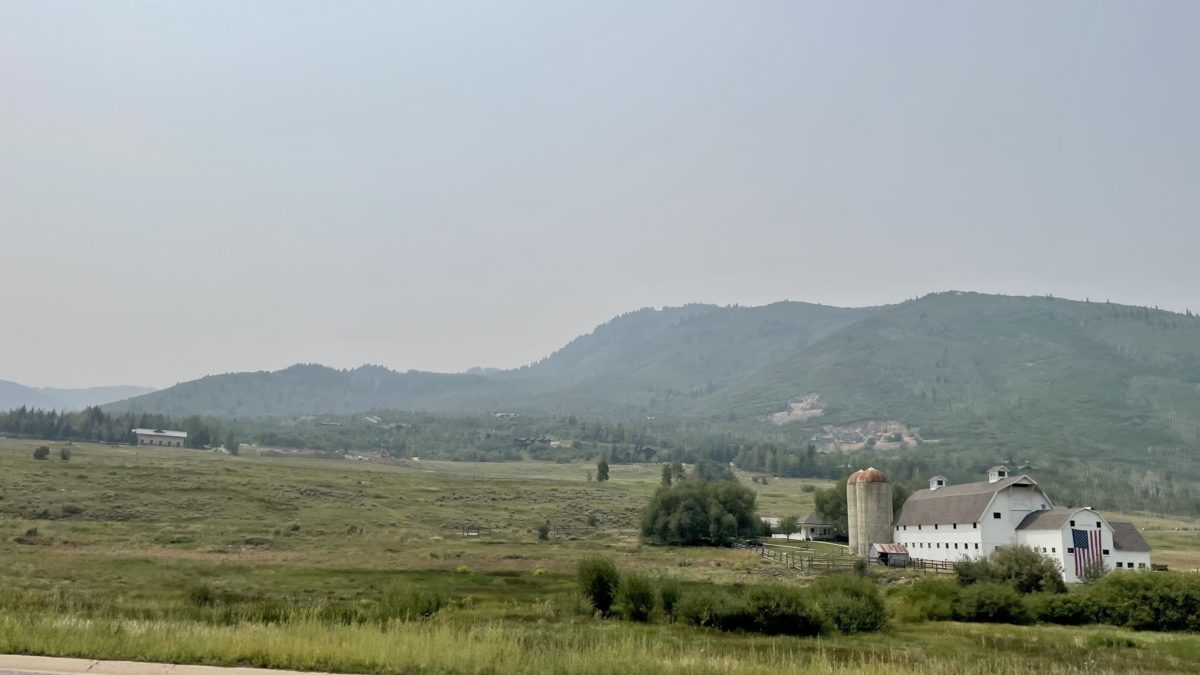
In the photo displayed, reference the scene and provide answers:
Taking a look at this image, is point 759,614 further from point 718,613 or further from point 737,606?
point 718,613

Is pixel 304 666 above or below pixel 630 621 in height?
above

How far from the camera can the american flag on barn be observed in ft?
202

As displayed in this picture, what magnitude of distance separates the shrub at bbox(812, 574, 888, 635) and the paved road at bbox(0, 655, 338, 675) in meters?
23.2

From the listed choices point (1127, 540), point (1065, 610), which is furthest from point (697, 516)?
point (1065, 610)

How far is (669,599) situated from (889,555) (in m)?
48.3

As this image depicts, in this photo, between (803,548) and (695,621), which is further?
(803,548)

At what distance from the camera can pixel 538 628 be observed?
27.4m

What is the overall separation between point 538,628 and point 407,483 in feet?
390

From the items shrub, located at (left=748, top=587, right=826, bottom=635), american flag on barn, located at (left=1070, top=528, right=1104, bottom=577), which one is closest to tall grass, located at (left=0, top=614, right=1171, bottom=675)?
shrub, located at (left=748, top=587, right=826, bottom=635)

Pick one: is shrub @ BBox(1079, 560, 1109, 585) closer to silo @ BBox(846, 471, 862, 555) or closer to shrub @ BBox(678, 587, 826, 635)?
silo @ BBox(846, 471, 862, 555)

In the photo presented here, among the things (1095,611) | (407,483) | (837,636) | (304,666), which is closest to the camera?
(304,666)

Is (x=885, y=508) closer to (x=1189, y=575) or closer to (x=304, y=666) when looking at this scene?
(x=1189, y=575)

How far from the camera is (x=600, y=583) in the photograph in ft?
115

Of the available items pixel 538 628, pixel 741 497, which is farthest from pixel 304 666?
pixel 741 497
